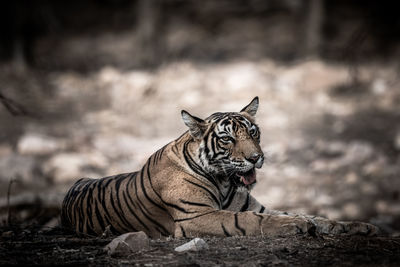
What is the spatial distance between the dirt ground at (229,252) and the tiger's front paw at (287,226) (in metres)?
0.07

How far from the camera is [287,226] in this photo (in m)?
3.47

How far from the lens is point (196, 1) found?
13695 mm

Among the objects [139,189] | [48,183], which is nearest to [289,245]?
[139,189]

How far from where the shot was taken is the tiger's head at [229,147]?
146 inches

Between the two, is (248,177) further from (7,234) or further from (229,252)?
(7,234)

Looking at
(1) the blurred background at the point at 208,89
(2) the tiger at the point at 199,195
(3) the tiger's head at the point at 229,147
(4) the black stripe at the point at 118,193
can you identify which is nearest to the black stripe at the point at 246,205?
(2) the tiger at the point at 199,195

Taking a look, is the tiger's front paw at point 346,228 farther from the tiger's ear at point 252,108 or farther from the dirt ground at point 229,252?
the tiger's ear at point 252,108

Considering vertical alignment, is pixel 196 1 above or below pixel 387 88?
above

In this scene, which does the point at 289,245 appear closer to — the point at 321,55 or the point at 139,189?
the point at 139,189

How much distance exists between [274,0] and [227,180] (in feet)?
32.9

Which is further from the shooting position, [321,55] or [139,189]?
[321,55]

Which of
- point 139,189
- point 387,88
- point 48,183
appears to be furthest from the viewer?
point 387,88

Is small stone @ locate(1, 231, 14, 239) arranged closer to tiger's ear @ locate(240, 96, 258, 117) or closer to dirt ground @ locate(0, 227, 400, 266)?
dirt ground @ locate(0, 227, 400, 266)

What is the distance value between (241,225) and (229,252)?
434mm
